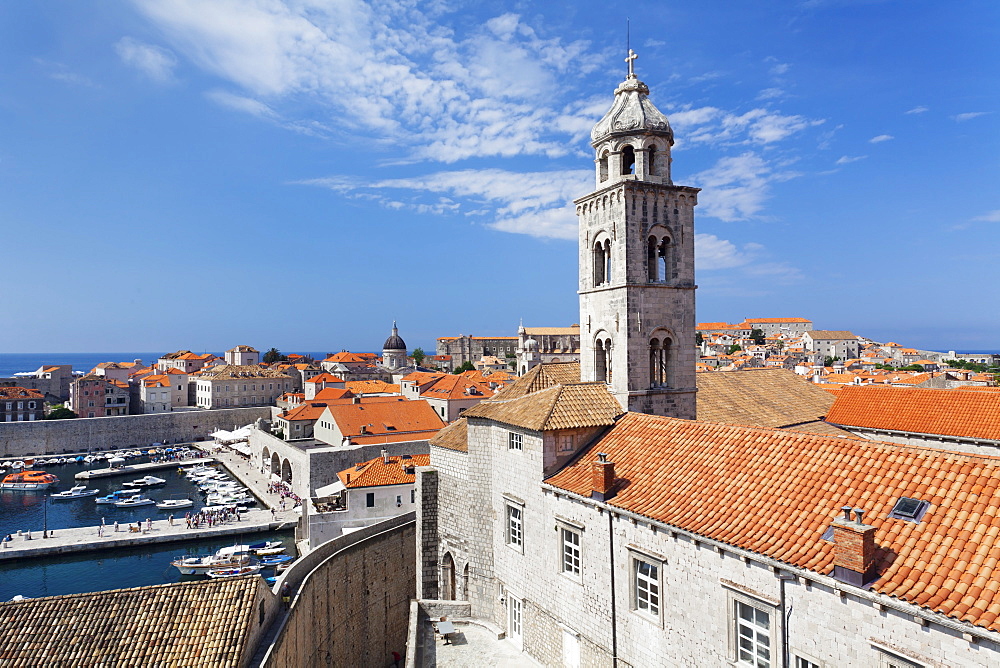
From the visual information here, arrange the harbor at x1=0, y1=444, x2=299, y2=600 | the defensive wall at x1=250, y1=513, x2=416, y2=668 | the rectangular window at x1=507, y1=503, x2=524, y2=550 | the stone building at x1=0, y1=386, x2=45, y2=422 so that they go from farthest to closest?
1. the stone building at x1=0, y1=386, x2=45, y2=422
2. the harbor at x1=0, y1=444, x2=299, y2=600
3. the defensive wall at x1=250, y1=513, x2=416, y2=668
4. the rectangular window at x1=507, y1=503, x2=524, y2=550

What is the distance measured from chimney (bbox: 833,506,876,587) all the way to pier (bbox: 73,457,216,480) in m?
60.9

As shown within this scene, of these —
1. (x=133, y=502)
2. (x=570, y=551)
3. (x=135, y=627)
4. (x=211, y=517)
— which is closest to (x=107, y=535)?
(x=211, y=517)

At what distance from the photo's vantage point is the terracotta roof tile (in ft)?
38.5

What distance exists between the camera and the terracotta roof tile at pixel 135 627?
38.5 feet

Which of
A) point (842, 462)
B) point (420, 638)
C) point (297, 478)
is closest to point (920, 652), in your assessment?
point (842, 462)

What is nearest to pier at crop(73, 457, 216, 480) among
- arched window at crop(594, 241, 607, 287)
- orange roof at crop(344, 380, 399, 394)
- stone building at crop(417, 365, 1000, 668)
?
orange roof at crop(344, 380, 399, 394)

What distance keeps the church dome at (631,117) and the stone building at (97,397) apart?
255ft

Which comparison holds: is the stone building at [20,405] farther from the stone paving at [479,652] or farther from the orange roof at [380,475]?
the stone paving at [479,652]

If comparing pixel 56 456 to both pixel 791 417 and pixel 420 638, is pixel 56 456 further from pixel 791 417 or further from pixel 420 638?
pixel 791 417

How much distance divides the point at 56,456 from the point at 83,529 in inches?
1211

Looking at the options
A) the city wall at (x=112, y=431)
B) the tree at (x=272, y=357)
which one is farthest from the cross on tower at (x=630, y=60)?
the tree at (x=272, y=357)

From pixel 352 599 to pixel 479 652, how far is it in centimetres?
726

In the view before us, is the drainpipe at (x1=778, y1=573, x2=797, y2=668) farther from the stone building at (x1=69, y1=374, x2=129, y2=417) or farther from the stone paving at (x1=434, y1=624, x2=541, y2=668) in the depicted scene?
the stone building at (x1=69, y1=374, x2=129, y2=417)

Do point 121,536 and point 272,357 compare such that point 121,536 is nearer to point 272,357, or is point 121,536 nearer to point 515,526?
point 515,526
